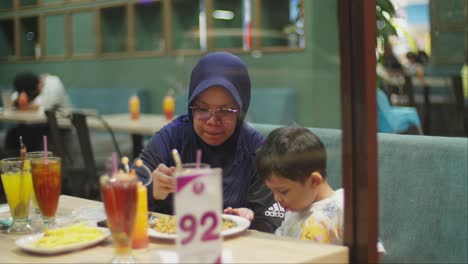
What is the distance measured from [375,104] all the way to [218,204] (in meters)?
0.47

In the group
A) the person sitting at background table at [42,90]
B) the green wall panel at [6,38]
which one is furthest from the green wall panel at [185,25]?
the green wall panel at [6,38]

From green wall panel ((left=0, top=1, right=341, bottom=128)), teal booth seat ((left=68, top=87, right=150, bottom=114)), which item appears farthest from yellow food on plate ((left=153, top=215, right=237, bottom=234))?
teal booth seat ((left=68, top=87, right=150, bottom=114))

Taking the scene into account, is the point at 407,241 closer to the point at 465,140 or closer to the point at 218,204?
the point at 465,140

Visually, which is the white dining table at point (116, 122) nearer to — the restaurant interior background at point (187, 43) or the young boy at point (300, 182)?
the restaurant interior background at point (187, 43)

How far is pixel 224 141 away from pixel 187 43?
4.88 meters

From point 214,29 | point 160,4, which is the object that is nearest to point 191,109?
point 214,29

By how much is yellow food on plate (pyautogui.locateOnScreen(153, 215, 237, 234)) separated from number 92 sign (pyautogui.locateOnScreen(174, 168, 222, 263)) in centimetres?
25

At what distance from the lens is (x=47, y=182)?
1.59 meters

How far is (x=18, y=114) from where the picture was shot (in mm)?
3129

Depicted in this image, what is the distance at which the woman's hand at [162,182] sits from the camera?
64.3 inches

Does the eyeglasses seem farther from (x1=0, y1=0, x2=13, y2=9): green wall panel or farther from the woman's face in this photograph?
(x1=0, y1=0, x2=13, y2=9): green wall panel

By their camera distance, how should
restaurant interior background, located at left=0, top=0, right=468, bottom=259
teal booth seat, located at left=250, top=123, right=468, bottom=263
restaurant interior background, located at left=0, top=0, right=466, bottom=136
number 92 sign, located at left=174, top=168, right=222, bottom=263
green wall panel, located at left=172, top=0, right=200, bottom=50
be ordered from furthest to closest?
green wall panel, located at left=172, top=0, right=200, bottom=50 → restaurant interior background, located at left=0, top=0, right=468, bottom=259 → restaurant interior background, located at left=0, top=0, right=466, bottom=136 → teal booth seat, located at left=250, top=123, right=468, bottom=263 → number 92 sign, located at left=174, top=168, right=222, bottom=263

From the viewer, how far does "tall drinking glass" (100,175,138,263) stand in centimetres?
125

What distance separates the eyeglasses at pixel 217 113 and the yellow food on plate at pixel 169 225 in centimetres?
29
